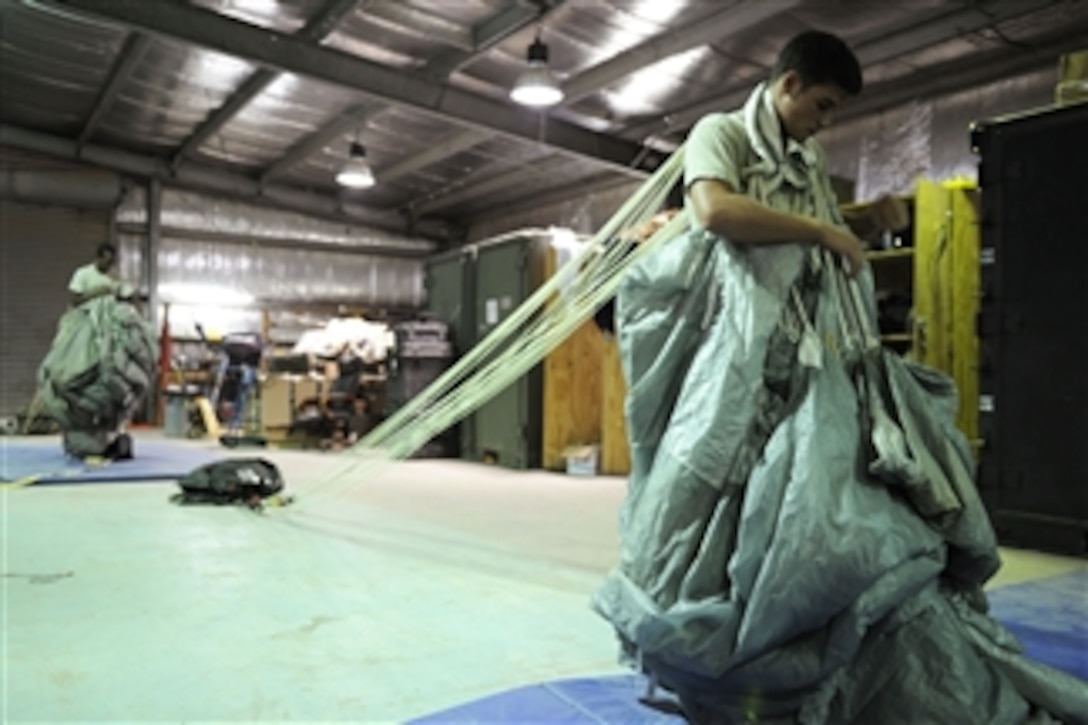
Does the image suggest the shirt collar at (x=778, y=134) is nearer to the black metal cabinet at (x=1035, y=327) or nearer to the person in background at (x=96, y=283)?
the black metal cabinet at (x=1035, y=327)

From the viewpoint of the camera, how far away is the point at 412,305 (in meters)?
13.3

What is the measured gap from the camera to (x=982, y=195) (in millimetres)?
3984

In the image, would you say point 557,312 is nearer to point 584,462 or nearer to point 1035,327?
point 1035,327

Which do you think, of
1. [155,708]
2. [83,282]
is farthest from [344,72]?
[155,708]

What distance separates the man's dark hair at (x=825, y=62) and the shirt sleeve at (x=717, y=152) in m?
0.17

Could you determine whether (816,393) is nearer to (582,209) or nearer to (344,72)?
(344,72)

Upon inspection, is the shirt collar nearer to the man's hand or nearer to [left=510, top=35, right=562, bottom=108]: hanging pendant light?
the man's hand

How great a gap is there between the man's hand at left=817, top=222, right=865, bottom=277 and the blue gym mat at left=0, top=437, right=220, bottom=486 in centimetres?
510

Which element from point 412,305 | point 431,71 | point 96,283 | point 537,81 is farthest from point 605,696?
point 412,305

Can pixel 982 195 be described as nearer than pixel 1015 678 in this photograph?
No

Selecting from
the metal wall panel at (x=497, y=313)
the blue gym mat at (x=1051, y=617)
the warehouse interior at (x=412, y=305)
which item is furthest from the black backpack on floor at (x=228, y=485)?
the blue gym mat at (x=1051, y=617)

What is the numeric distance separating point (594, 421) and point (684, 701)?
5457mm

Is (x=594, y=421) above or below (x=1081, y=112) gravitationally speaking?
below

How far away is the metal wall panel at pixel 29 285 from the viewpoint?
402 inches
